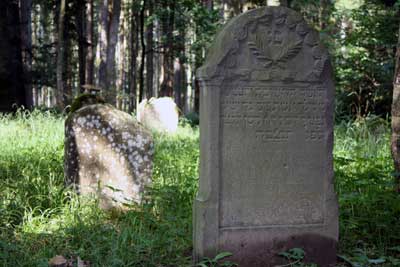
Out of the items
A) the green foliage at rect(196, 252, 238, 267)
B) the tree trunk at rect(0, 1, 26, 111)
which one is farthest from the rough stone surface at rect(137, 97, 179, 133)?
the green foliage at rect(196, 252, 238, 267)

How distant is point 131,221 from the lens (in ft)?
17.6

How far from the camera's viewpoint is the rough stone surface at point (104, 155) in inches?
236

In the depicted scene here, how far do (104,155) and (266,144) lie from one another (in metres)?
2.34

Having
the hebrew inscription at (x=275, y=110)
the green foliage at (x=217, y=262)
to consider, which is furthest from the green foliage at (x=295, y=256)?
the hebrew inscription at (x=275, y=110)

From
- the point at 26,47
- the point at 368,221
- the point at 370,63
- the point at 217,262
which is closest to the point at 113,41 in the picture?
the point at 26,47

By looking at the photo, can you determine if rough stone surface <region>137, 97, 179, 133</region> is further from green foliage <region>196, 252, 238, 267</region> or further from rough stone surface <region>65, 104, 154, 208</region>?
green foliage <region>196, 252, 238, 267</region>

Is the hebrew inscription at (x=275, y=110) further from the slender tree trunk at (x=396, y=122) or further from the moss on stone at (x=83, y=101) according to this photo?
the moss on stone at (x=83, y=101)

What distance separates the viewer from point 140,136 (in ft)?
20.0

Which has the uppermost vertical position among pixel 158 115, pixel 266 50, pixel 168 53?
pixel 168 53

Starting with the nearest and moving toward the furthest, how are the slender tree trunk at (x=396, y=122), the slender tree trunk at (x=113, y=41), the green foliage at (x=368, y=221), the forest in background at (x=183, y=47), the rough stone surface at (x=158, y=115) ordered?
1. the green foliage at (x=368, y=221)
2. the slender tree trunk at (x=396, y=122)
3. the forest in background at (x=183, y=47)
4. the rough stone surface at (x=158, y=115)
5. the slender tree trunk at (x=113, y=41)

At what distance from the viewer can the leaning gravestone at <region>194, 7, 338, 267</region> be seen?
14.0 ft

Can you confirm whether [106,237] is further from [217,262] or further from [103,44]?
[103,44]

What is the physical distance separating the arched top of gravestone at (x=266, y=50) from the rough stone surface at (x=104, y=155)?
6.79 ft

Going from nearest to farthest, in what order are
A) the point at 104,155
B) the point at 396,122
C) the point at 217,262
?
the point at 217,262, the point at 396,122, the point at 104,155
